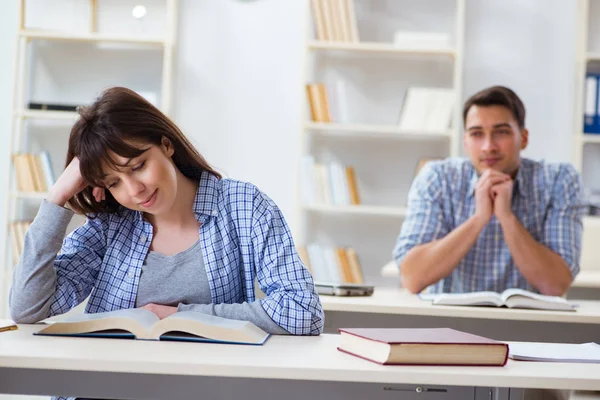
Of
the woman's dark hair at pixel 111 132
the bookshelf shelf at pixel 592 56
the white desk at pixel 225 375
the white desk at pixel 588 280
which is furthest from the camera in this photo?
the bookshelf shelf at pixel 592 56

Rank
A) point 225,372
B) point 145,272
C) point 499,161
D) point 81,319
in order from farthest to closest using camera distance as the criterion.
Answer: point 499,161, point 145,272, point 81,319, point 225,372

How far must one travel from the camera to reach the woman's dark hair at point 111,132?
1570mm

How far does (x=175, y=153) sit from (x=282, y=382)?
2.25ft

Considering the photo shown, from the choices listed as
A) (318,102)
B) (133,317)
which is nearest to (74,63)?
(318,102)

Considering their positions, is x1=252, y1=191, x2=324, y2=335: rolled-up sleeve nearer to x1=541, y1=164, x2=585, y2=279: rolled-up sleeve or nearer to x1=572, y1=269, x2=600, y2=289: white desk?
x1=541, y1=164, x2=585, y2=279: rolled-up sleeve

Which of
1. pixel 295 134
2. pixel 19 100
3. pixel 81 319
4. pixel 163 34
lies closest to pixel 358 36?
pixel 295 134

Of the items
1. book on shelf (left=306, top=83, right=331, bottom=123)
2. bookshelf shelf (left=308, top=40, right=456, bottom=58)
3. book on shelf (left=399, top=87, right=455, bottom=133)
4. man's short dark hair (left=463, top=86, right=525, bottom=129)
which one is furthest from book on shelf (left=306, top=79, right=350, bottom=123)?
man's short dark hair (left=463, top=86, right=525, bottom=129)

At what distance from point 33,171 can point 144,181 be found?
286cm

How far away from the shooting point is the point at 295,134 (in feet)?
14.7

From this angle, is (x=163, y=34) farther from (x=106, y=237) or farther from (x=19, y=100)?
(x=106, y=237)

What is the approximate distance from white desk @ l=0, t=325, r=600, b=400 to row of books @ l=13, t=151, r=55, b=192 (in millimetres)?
3103

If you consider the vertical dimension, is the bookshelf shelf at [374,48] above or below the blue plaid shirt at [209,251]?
above

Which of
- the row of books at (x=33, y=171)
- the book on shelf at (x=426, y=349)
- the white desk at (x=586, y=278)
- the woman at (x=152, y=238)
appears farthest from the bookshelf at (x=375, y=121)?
the book on shelf at (x=426, y=349)

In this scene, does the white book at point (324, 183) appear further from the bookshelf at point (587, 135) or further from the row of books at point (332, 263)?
the bookshelf at point (587, 135)
